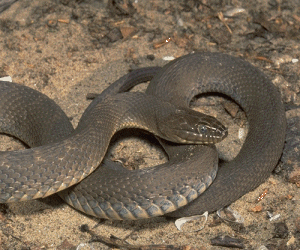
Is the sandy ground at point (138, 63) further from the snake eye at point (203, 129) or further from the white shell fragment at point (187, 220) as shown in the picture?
the snake eye at point (203, 129)

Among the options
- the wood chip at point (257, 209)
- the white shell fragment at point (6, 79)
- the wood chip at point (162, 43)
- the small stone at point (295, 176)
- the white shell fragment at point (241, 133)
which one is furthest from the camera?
the wood chip at point (162, 43)

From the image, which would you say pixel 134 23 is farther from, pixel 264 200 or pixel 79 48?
pixel 264 200

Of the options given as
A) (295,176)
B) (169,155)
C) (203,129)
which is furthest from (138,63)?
(295,176)

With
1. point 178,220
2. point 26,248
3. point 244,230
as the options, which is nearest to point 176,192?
point 178,220

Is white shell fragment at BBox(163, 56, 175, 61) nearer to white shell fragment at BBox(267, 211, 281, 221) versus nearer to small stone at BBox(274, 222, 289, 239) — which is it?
white shell fragment at BBox(267, 211, 281, 221)

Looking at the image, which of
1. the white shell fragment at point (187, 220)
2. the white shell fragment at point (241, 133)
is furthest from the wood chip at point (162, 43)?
the white shell fragment at point (187, 220)
